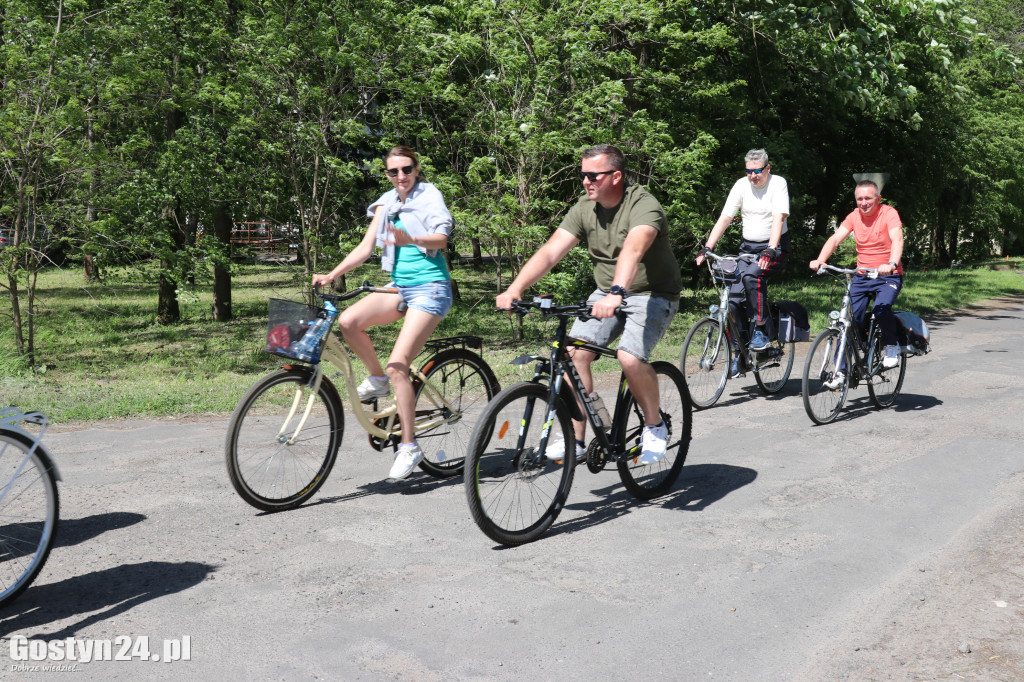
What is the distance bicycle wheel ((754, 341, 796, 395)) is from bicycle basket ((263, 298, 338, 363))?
15.3 feet

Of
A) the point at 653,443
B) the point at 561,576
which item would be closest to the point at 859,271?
the point at 653,443

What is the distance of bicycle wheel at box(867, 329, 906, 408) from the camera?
8016 mm

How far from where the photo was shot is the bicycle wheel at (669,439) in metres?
5.27

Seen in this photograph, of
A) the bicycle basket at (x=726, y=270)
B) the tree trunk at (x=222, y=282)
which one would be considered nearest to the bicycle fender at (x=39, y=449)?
the bicycle basket at (x=726, y=270)

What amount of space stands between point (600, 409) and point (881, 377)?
4.04 meters

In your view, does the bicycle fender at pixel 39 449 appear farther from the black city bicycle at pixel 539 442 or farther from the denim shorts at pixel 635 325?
the denim shorts at pixel 635 325

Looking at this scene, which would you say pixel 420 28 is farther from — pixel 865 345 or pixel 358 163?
pixel 865 345

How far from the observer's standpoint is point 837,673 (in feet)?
11.3

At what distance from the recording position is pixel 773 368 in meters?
8.77

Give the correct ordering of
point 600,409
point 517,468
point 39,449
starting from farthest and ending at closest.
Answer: point 600,409 → point 517,468 → point 39,449

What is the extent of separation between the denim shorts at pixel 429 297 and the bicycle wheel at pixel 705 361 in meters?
3.21

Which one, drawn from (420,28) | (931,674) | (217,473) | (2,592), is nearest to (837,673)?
(931,674)

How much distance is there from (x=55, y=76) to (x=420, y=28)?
14.4 feet

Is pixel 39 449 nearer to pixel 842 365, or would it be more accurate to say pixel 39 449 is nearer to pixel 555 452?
pixel 555 452
